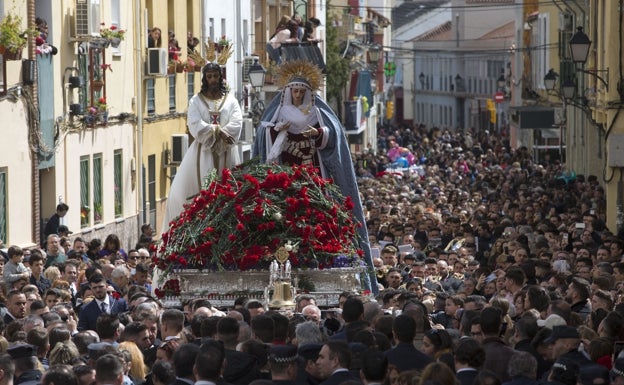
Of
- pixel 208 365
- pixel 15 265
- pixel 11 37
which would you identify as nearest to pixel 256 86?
pixel 11 37

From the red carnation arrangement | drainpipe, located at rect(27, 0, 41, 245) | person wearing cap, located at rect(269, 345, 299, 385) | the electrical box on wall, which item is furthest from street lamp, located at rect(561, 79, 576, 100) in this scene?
person wearing cap, located at rect(269, 345, 299, 385)

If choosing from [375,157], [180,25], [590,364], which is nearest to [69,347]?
[590,364]

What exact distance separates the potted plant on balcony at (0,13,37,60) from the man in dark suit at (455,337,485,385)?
45.9 feet

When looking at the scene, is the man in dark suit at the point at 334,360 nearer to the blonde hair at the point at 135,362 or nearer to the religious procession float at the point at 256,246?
the blonde hair at the point at 135,362

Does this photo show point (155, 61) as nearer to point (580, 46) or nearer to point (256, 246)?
point (580, 46)

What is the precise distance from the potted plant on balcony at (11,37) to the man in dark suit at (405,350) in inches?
521

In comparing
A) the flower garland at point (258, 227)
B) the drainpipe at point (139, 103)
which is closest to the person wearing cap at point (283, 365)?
the flower garland at point (258, 227)

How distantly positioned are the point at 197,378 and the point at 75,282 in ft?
26.2

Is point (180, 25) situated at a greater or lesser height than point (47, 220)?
greater

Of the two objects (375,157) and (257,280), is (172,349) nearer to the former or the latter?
(257,280)

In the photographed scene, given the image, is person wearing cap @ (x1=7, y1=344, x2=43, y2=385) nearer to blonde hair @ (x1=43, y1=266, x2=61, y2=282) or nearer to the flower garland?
the flower garland

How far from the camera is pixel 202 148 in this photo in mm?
17125

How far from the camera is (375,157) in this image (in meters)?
57.8

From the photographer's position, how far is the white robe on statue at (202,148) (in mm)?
17000
